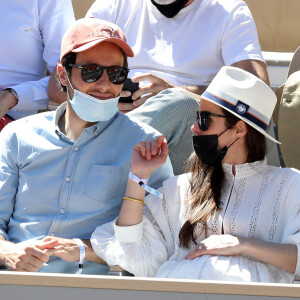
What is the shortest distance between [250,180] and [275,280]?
399 millimetres

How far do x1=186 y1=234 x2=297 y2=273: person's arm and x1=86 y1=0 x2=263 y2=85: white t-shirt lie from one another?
4.77 ft

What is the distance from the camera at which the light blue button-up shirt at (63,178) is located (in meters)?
3.22

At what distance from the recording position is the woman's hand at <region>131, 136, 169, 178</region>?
305 centimetres

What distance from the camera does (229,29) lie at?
4141mm

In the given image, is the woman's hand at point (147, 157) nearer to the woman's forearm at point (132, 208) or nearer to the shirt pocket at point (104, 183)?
the woman's forearm at point (132, 208)

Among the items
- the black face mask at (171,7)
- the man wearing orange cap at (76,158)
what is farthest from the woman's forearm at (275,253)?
the black face mask at (171,7)

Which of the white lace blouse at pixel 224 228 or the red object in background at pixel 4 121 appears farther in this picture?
the red object in background at pixel 4 121

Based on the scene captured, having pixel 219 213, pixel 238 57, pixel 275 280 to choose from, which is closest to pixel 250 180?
pixel 219 213

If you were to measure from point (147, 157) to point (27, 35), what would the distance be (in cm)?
183

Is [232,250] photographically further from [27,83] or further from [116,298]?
[27,83]

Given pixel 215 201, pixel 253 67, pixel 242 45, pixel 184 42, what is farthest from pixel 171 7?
pixel 215 201

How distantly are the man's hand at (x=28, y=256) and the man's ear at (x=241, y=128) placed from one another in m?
0.82

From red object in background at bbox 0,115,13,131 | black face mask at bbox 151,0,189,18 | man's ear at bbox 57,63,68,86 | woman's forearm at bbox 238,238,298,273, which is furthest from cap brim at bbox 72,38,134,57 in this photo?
red object in background at bbox 0,115,13,131

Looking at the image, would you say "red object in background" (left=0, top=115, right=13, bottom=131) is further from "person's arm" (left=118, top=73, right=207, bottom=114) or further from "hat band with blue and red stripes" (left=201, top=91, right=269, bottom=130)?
"hat band with blue and red stripes" (left=201, top=91, right=269, bottom=130)
